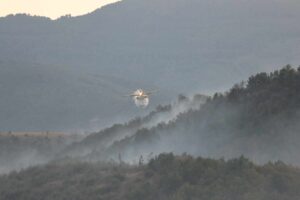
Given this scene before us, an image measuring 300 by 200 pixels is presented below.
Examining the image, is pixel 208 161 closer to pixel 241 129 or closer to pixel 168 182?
pixel 168 182

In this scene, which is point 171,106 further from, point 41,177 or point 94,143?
point 41,177

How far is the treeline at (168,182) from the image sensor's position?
3288 cm

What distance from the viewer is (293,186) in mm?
32844

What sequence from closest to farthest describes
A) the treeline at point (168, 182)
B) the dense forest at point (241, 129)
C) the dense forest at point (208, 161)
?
the treeline at point (168, 182) < the dense forest at point (208, 161) < the dense forest at point (241, 129)

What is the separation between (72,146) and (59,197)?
1551 inches

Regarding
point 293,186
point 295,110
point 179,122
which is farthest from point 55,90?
point 293,186

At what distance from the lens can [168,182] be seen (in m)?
35.6

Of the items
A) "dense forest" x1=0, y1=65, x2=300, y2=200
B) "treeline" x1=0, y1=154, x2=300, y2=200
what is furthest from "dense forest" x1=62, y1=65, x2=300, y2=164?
"treeline" x1=0, y1=154, x2=300, y2=200

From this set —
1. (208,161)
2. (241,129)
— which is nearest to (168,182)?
(208,161)

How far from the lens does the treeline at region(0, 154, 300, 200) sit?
32.9 metres

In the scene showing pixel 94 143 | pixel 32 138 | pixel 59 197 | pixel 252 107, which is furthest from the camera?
pixel 32 138

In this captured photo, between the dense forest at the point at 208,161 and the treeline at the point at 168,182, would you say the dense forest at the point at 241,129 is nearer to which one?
the dense forest at the point at 208,161

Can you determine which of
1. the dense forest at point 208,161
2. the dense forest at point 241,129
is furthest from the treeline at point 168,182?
the dense forest at point 241,129

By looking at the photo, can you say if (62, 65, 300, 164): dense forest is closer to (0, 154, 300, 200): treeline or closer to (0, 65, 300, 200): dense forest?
(0, 65, 300, 200): dense forest
